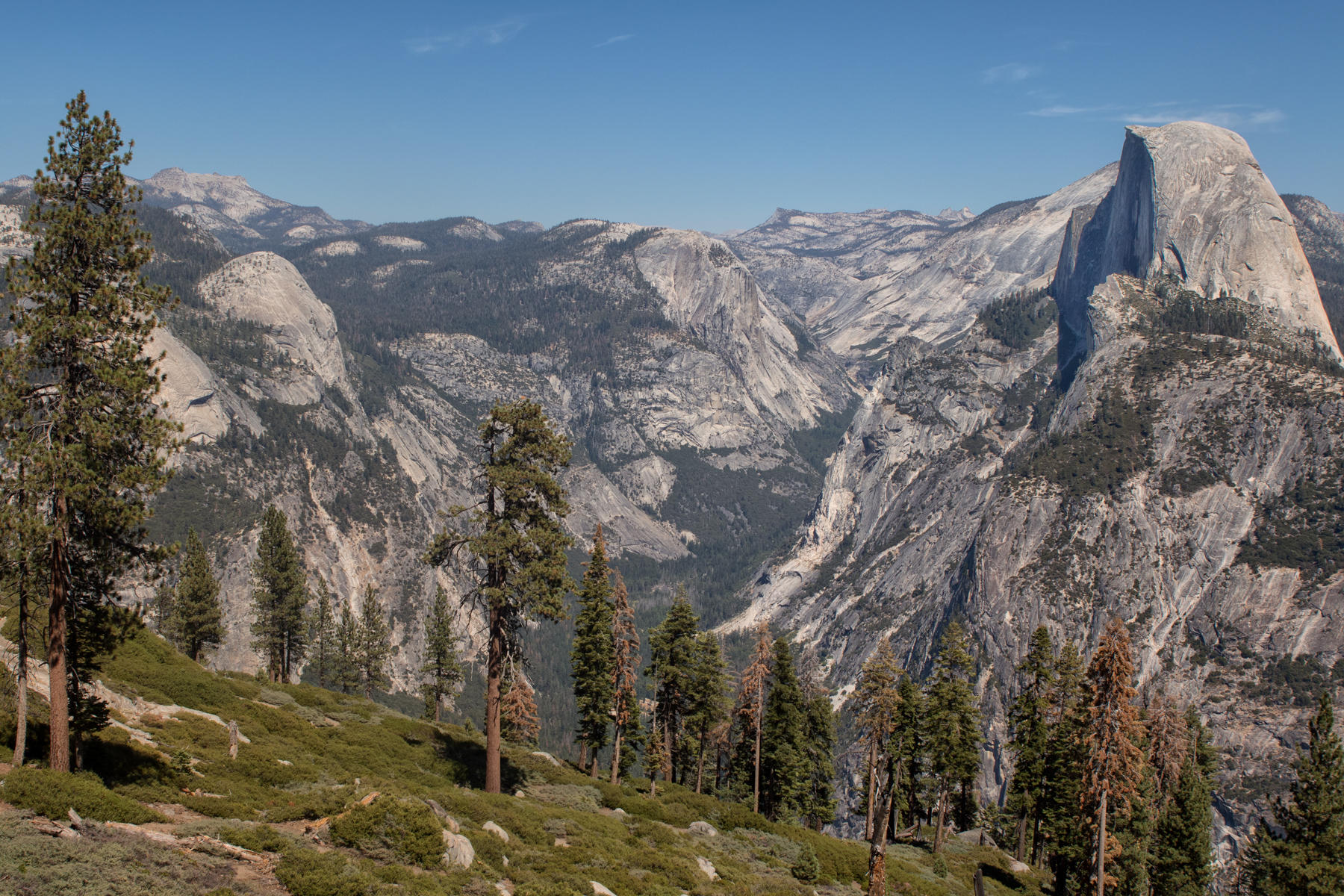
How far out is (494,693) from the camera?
34.1 m

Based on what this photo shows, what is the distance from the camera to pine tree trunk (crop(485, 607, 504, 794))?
33.3m

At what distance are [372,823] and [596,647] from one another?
2775 centimetres

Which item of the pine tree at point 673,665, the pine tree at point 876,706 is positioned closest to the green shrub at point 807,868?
the pine tree at point 876,706

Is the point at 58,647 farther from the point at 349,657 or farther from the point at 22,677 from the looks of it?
the point at 349,657

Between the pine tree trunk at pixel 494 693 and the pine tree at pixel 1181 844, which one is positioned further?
the pine tree at pixel 1181 844

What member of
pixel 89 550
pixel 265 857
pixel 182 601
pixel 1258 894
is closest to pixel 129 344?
pixel 89 550

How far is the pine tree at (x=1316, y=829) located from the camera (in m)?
49.1

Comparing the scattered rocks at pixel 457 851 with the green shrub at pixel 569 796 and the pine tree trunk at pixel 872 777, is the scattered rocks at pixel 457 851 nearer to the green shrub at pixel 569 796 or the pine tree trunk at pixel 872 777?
the green shrub at pixel 569 796

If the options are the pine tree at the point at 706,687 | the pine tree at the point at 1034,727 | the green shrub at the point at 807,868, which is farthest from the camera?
the pine tree at the point at 706,687

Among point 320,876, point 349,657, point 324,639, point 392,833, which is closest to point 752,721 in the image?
point 392,833

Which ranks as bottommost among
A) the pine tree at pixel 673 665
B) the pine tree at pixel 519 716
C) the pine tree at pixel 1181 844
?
the pine tree at pixel 1181 844

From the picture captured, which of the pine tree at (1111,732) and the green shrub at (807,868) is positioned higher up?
the pine tree at (1111,732)

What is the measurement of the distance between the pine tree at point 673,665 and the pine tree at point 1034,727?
2110cm

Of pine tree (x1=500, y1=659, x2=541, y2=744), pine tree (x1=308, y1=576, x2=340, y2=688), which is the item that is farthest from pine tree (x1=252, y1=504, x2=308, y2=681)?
pine tree (x1=500, y1=659, x2=541, y2=744)
